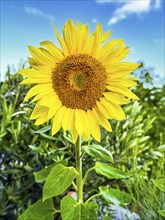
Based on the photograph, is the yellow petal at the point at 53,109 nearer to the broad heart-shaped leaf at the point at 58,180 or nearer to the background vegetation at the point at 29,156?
the broad heart-shaped leaf at the point at 58,180

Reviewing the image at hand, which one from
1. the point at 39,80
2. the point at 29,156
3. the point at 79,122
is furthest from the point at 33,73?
the point at 29,156

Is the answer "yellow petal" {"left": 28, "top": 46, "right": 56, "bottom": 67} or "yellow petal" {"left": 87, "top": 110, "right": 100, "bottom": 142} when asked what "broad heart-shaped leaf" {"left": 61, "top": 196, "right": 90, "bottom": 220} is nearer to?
"yellow petal" {"left": 87, "top": 110, "right": 100, "bottom": 142}

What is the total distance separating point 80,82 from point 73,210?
0.87 feet

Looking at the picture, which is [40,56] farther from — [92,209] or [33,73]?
[92,209]

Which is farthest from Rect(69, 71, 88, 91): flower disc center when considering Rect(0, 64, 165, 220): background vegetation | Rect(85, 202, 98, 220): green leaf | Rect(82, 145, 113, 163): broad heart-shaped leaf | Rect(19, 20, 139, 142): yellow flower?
Rect(0, 64, 165, 220): background vegetation

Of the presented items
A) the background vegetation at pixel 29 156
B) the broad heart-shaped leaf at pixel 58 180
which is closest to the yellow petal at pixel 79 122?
the broad heart-shaped leaf at pixel 58 180

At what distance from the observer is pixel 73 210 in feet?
2.86

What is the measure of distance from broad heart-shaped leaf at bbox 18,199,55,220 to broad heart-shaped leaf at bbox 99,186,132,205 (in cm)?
12

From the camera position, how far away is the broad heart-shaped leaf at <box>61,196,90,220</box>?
2.81 ft

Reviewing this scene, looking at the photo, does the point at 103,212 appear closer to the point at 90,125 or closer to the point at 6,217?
the point at 6,217

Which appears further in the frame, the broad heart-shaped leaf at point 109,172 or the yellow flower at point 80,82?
the broad heart-shaped leaf at point 109,172

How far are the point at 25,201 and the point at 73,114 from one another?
37.9 inches

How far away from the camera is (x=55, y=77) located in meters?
0.83

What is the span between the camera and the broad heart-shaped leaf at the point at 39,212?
922 millimetres
